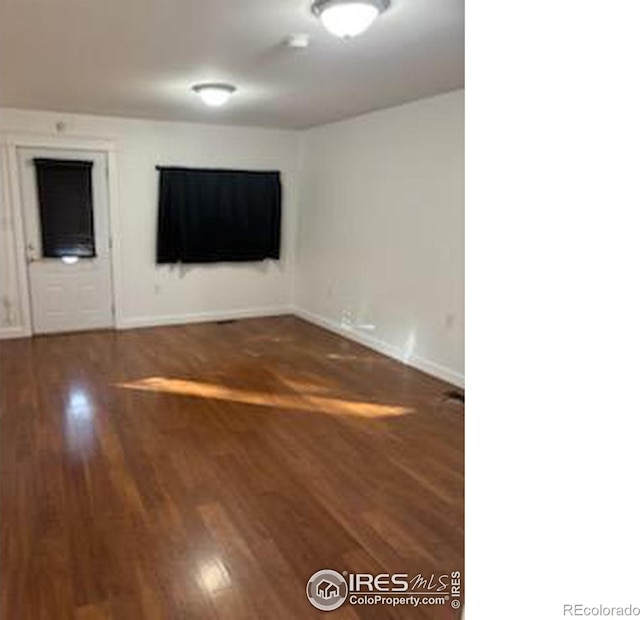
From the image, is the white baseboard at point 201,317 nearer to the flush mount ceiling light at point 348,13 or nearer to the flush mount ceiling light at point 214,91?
the flush mount ceiling light at point 214,91

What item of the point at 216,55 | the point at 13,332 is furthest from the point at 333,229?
the point at 13,332

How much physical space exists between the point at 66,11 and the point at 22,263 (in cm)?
383

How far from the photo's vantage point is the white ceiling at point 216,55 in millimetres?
2588

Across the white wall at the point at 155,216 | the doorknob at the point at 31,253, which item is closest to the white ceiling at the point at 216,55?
the white wall at the point at 155,216

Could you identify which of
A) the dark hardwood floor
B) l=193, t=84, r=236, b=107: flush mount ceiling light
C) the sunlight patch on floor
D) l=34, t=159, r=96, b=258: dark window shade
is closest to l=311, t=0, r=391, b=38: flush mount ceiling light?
l=193, t=84, r=236, b=107: flush mount ceiling light

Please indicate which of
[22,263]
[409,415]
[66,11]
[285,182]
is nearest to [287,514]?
[409,415]

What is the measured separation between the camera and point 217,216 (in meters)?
6.66

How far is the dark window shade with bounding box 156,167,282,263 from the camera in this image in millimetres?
6359

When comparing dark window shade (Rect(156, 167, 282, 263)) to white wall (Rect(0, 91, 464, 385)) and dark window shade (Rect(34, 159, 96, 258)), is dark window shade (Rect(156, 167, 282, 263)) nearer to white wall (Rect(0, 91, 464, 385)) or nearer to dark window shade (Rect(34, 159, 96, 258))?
white wall (Rect(0, 91, 464, 385))

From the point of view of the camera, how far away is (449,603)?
2.08m

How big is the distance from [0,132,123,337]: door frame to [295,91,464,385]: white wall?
2262 mm

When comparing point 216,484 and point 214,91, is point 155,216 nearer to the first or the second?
point 214,91

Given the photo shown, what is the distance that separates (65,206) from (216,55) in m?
3.30
